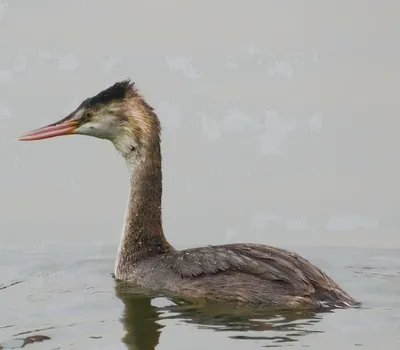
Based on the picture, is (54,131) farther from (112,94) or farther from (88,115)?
(112,94)

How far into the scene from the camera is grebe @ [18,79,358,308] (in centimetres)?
979

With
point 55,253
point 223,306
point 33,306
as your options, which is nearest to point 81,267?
point 55,253

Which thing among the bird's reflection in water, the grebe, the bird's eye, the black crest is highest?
the black crest

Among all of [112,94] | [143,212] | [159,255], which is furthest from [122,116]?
[159,255]

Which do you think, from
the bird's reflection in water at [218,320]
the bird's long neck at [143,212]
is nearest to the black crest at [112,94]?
the bird's long neck at [143,212]

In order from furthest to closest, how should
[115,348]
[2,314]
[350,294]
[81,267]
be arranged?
1. [81,267]
2. [350,294]
3. [2,314]
4. [115,348]

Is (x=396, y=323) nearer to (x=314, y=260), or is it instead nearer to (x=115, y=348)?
(x=115, y=348)

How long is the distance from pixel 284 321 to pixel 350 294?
1626mm

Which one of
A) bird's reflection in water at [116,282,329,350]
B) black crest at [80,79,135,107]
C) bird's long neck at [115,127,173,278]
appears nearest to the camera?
bird's reflection in water at [116,282,329,350]

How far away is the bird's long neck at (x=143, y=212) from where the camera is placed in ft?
36.7

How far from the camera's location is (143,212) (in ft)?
37.3

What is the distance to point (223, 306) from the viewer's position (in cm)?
984

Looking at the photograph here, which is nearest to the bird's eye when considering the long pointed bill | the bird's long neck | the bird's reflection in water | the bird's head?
the bird's head

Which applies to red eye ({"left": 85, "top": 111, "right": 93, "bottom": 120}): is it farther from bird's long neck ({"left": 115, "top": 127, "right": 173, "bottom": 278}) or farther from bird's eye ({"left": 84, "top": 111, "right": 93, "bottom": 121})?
bird's long neck ({"left": 115, "top": 127, "right": 173, "bottom": 278})
